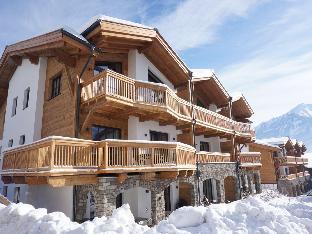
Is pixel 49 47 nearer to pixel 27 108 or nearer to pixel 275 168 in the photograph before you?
pixel 27 108

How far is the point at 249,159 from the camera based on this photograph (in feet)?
87.8

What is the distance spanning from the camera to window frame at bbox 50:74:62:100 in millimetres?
16250

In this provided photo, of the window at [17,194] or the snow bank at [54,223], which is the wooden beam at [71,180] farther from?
the window at [17,194]

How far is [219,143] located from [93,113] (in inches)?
632

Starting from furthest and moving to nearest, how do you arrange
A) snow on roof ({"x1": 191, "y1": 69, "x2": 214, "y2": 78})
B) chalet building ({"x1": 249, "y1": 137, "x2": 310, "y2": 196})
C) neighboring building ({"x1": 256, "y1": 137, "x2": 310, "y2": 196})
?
neighboring building ({"x1": 256, "y1": 137, "x2": 310, "y2": 196}), chalet building ({"x1": 249, "y1": 137, "x2": 310, "y2": 196}), snow on roof ({"x1": 191, "y1": 69, "x2": 214, "y2": 78})

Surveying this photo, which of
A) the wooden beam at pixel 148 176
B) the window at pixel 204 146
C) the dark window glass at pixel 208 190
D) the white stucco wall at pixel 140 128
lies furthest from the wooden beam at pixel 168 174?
the dark window glass at pixel 208 190

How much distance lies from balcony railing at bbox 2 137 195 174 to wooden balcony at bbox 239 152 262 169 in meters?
13.1

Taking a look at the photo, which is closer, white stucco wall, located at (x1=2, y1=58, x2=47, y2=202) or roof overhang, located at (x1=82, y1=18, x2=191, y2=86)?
roof overhang, located at (x1=82, y1=18, x2=191, y2=86)

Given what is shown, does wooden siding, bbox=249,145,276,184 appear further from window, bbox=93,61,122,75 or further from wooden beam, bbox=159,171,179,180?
wooden beam, bbox=159,171,179,180

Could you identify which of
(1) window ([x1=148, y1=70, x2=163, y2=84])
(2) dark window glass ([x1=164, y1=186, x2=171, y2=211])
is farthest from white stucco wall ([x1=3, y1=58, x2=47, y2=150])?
(2) dark window glass ([x1=164, y1=186, x2=171, y2=211])

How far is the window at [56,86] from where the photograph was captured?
1628 cm

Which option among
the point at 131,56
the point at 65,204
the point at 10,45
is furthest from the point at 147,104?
the point at 10,45

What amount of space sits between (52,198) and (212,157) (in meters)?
11.6

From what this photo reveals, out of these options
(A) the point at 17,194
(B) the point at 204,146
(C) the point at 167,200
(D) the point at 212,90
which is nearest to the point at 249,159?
(B) the point at 204,146
